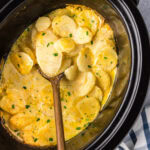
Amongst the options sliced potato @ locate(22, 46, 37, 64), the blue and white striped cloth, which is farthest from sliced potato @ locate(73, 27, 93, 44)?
the blue and white striped cloth

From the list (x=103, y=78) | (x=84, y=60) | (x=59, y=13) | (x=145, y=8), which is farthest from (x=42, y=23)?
(x=145, y=8)

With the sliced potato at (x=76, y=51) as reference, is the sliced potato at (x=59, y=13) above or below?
above

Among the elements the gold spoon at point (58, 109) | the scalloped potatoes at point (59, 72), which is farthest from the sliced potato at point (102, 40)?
the gold spoon at point (58, 109)

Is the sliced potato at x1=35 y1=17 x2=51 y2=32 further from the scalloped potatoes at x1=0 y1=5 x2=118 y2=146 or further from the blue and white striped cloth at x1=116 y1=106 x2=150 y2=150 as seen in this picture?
the blue and white striped cloth at x1=116 y1=106 x2=150 y2=150

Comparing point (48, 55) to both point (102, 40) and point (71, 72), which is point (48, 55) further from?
point (102, 40)

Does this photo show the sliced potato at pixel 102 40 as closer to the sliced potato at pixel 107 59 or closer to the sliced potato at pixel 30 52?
the sliced potato at pixel 107 59

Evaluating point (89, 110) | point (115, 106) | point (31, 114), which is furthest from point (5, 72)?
point (115, 106)
